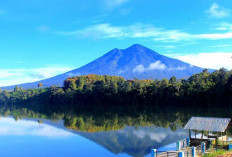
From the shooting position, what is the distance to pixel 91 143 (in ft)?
63.9

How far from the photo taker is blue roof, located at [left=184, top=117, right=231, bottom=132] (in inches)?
499

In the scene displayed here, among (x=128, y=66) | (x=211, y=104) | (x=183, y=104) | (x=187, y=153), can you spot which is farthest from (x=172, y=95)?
(x=128, y=66)

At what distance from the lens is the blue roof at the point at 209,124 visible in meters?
12.7

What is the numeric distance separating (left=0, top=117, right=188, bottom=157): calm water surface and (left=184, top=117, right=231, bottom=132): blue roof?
3572mm

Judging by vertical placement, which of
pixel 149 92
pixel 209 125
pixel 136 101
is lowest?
pixel 136 101

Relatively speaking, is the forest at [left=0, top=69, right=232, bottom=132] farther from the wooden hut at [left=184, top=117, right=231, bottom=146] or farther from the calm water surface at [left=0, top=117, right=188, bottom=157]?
the wooden hut at [left=184, top=117, right=231, bottom=146]

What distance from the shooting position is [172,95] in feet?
164

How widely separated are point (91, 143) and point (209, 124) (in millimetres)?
9332

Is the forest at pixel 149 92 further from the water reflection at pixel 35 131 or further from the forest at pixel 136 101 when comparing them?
the water reflection at pixel 35 131

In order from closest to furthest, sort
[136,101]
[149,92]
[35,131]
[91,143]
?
[91,143], [35,131], [149,92], [136,101]

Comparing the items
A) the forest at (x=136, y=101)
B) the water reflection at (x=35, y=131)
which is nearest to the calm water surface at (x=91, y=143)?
the water reflection at (x=35, y=131)

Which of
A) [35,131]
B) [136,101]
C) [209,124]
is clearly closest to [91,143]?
[35,131]

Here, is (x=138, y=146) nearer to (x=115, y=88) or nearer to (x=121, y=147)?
(x=121, y=147)

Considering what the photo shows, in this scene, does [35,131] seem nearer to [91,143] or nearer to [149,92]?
[91,143]
